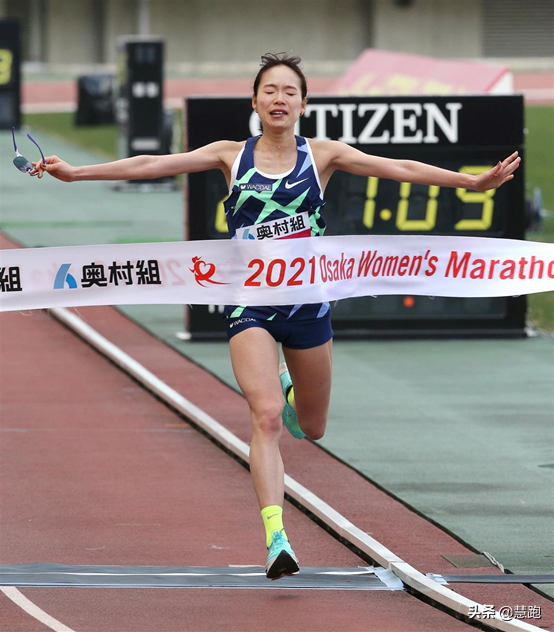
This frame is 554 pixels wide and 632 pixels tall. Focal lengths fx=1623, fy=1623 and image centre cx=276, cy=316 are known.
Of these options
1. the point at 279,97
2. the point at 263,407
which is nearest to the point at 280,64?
the point at 279,97

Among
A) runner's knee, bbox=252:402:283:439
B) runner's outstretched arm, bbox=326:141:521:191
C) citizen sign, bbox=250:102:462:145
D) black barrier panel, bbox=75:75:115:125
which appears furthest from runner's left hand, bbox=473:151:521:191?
black barrier panel, bbox=75:75:115:125

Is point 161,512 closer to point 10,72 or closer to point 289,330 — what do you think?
point 289,330

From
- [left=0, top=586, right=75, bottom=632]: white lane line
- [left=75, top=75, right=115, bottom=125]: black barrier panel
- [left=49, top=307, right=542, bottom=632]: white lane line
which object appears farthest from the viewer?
[left=75, top=75, right=115, bottom=125]: black barrier panel

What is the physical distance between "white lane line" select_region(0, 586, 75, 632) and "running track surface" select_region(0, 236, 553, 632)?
39 mm

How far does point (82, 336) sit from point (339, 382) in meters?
3.08

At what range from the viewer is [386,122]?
1544cm

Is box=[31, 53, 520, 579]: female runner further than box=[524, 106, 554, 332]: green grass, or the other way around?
box=[524, 106, 554, 332]: green grass

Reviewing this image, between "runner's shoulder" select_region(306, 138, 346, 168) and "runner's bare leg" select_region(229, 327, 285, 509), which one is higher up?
"runner's shoulder" select_region(306, 138, 346, 168)

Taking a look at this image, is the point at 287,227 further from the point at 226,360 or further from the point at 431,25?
the point at 431,25

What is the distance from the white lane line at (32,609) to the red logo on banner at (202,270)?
6.17 ft

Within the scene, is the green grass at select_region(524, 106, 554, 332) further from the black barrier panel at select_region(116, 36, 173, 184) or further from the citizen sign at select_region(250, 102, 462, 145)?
the black barrier panel at select_region(116, 36, 173, 184)

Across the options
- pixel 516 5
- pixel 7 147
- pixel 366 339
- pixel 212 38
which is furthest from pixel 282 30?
pixel 366 339

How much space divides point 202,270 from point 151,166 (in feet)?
2.86

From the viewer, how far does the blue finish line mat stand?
304 inches
